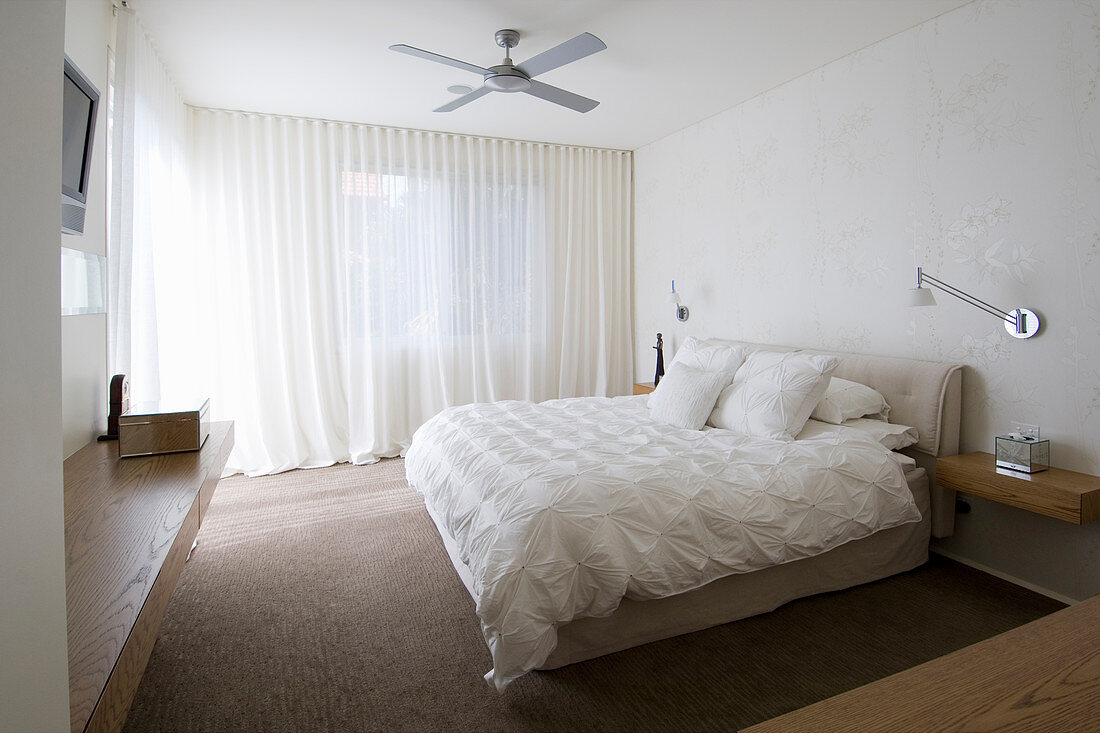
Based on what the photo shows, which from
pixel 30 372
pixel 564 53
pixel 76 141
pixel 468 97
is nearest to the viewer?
pixel 30 372

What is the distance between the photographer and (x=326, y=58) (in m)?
3.39

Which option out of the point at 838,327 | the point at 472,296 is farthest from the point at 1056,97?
the point at 472,296

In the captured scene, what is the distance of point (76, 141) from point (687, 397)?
287 cm

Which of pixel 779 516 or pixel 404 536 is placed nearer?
pixel 779 516

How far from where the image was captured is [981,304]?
2797mm

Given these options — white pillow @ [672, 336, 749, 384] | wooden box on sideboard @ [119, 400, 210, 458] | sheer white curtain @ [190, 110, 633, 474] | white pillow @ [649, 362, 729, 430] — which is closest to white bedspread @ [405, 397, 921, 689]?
white pillow @ [649, 362, 729, 430]

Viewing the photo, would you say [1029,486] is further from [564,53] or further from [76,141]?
[76,141]

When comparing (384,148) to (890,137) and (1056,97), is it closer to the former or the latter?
(890,137)

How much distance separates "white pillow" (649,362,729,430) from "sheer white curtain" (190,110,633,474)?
207 centimetres

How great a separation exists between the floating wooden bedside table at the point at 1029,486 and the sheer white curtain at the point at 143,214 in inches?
147

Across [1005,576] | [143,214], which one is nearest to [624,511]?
[1005,576]

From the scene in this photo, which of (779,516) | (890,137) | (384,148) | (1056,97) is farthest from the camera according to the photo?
(384,148)

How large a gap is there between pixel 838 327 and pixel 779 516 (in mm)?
→ 1725

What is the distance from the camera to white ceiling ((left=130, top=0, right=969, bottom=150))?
2.83 m
